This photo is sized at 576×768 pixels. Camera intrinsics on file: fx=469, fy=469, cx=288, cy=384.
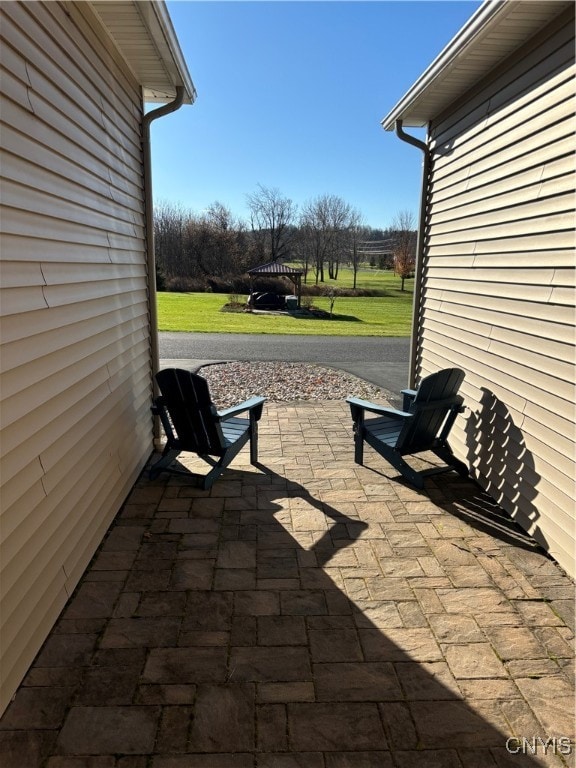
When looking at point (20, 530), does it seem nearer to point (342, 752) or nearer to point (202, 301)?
point (342, 752)

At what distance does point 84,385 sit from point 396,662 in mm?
1963

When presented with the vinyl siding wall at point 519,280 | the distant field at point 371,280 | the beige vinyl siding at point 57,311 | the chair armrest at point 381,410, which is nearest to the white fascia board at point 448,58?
the vinyl siding wall at point 519,280

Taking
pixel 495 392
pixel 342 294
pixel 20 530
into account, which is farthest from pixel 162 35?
pixel 342 294

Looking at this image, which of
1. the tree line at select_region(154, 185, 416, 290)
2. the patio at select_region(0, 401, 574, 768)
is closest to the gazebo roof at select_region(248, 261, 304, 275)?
the tree line at select_region(154, 185, 416, 290)

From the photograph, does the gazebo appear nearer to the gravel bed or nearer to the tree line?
the gravel bed

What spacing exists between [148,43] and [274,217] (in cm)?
3941

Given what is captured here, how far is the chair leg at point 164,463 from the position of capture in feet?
11.6

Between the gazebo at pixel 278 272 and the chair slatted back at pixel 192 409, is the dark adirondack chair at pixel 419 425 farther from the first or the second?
the gazebo at pixel 278 272

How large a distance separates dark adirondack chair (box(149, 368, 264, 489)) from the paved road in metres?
3.76

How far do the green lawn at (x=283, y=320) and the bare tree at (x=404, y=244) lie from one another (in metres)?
6.61

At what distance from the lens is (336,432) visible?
15.4ft

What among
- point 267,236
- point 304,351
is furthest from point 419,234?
point 267,236

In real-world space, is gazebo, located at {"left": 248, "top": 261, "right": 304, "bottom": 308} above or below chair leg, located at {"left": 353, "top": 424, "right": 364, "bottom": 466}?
above

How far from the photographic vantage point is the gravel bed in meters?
6.38
